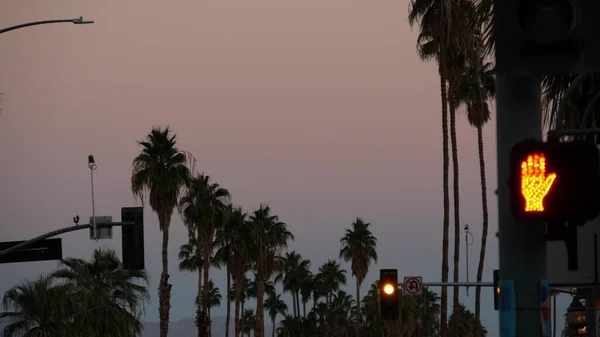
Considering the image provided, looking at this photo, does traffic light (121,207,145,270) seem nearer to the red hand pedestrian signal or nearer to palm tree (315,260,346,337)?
the red hand pedestrian signal

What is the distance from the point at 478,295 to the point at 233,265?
82.0 ft

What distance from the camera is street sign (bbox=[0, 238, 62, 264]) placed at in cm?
3347

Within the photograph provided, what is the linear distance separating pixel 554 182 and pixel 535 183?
0.50 feet

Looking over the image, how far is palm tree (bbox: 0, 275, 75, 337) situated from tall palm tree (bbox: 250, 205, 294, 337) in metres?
49.1

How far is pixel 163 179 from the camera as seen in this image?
72438mm

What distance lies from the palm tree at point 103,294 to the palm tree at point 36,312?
0.74 m

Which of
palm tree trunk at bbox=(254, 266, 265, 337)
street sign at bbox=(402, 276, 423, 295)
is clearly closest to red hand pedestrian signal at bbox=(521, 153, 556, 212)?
street sign at bbox=(402, 276, 423, 295)

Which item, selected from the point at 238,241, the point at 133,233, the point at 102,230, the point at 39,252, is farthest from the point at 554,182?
the point at 238,241

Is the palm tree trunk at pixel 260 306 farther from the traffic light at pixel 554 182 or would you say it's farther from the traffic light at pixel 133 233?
the traffic light at pixel 554 182

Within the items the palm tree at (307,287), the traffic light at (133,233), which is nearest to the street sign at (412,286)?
the traffic light at (133,233)

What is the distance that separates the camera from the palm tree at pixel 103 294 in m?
44.2

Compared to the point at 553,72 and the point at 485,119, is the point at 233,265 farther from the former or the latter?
the point at 553,72

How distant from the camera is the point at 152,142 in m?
73.8

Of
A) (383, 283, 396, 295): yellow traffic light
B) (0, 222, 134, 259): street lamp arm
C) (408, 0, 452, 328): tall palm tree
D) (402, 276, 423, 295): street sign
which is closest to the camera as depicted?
(0, 222, 134, 259): street lamp arm
